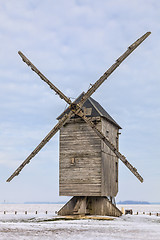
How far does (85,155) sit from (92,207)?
15.2 feet

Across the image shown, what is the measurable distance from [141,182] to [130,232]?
978 cm

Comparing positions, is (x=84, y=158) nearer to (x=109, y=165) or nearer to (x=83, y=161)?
(x=83, y=161)

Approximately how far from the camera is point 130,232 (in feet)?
70.6

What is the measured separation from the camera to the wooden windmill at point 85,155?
33562 millimetres

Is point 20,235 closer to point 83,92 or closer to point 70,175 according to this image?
point 70,175

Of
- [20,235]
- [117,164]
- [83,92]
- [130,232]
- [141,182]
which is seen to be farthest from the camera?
[117,164]

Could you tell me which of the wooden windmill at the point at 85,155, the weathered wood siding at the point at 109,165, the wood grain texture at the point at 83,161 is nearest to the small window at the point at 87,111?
the wooden windmill at the point at 85,155

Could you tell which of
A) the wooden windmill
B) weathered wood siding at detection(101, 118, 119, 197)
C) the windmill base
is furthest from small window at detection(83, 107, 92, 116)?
the windmill base

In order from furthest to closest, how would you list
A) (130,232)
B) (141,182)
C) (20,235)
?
(141,182) < (130,232) < (20,235)

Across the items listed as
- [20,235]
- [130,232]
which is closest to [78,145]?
[130,232]

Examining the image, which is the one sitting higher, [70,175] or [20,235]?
[70,175]

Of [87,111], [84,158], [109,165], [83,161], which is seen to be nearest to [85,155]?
[84,158]

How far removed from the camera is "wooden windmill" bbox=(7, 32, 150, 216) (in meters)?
33.6

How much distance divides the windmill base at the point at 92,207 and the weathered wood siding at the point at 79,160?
100cm
